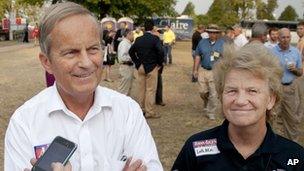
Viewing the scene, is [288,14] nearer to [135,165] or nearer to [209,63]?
[209,63]

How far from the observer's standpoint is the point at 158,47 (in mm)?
9695

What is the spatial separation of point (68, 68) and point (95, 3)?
133 ft

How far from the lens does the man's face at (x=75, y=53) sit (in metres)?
1.87

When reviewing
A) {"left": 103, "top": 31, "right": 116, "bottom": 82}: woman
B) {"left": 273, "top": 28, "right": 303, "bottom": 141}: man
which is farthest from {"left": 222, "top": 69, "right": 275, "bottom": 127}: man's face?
{"left": 103, "top": 31, "right": 116, "bottom": 82}: woman

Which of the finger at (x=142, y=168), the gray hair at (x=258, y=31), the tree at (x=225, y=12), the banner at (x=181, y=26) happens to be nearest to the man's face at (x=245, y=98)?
the finger at (x=142, y=168)

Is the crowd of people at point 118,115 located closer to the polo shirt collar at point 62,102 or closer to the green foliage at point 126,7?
the polo shirt collar at point 62,102

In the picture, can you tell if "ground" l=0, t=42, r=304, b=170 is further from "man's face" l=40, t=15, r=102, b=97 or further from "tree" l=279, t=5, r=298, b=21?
"tree" l=279, t=5, r=298, b=21

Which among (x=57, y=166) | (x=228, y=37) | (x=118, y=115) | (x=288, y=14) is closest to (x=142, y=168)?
(x=118, y=115)

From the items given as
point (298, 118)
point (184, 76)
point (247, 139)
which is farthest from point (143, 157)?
point (184, 76)

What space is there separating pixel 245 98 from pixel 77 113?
77 centimetres

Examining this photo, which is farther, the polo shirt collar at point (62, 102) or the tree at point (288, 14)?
the tree at point (288, 14)

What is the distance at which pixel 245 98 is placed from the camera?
227cm

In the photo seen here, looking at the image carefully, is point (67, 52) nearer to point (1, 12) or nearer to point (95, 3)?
point (95, 3)

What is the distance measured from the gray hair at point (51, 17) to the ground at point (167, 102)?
4618mm
